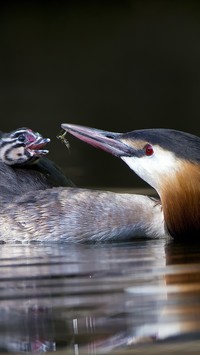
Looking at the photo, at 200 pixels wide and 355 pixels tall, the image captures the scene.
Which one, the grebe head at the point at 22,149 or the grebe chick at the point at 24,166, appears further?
the grebe head at the point at 22,149

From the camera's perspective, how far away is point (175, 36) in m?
20.7

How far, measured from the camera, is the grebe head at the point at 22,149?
993cm

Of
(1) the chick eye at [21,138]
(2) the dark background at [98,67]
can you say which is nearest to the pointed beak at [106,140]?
(1) the chick eye at [21,138]

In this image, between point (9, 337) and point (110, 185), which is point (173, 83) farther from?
point (9, 337)

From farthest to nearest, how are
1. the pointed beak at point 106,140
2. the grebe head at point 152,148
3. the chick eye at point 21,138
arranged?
the chick eye at point 21,138, the pointed beak at point 106,140, the grebe head at point 152,148

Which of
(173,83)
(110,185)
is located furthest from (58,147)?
(173,83)

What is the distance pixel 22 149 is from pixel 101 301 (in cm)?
358

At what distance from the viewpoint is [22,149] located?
992 centimetres

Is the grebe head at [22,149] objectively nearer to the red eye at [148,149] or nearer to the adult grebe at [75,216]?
the adult grebe at [75,216]

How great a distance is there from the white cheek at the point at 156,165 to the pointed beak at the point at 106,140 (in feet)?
0.19

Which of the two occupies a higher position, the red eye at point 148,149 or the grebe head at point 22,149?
the red eye at point 148,149

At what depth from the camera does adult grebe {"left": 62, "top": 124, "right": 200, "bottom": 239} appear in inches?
349

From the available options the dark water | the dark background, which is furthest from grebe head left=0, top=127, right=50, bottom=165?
the dark background

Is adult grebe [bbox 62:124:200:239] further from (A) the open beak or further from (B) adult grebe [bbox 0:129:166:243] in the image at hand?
(A) the open beak
